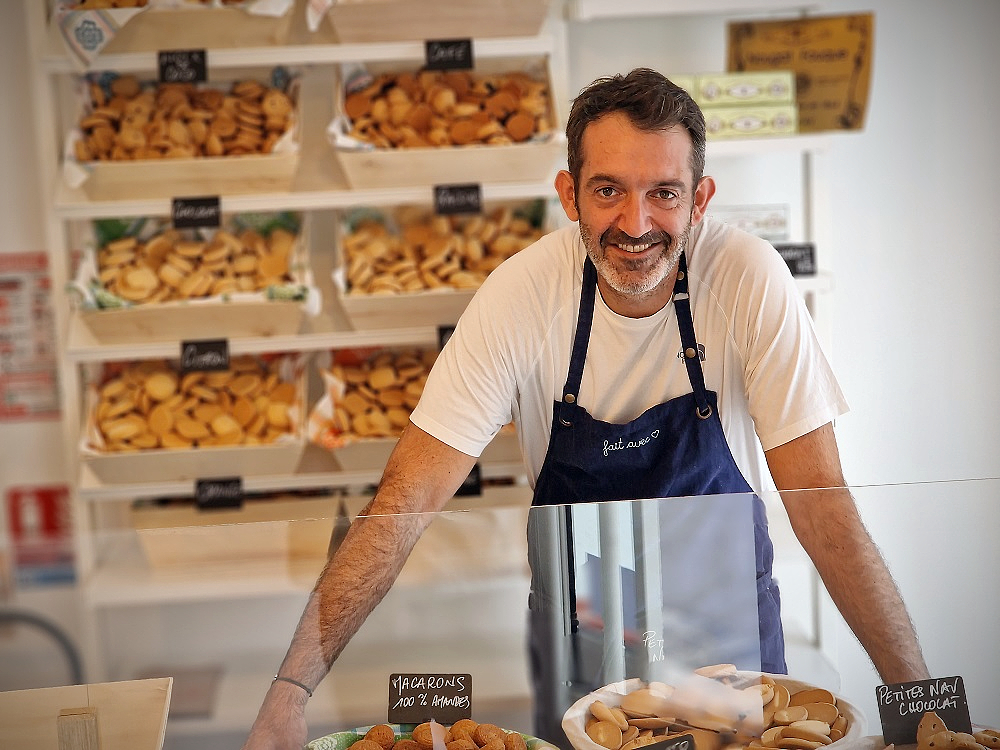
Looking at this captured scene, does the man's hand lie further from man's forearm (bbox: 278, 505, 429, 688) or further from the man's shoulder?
the man's shoulder

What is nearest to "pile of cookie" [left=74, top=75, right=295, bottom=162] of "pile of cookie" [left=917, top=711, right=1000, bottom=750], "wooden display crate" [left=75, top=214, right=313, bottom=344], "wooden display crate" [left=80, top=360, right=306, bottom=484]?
"wooden display crate" [left=75, top=214, right=313, bottom=344]

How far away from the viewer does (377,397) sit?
2.77m

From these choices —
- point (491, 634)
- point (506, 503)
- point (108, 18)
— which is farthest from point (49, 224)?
point (491, 634)

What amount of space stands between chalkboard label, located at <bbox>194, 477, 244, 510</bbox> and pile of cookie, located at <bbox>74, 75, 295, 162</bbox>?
91 cm

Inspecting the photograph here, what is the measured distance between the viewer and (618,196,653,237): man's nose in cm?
A: 166

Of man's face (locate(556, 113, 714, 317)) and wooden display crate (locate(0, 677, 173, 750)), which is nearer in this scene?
wooden display crate (locate(0, 677, 173, 750))

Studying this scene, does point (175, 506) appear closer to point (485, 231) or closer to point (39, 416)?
point (39, 416)

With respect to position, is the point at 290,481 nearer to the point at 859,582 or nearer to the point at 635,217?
the point at 635,217

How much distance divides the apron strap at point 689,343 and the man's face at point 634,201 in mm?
68

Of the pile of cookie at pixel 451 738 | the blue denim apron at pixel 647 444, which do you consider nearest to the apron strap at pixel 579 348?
the blue denim apron at pixel 647 444

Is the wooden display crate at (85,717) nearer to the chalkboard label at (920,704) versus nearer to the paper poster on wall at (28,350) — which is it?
the chalkboard label at (920,704)

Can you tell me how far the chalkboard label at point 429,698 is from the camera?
1.25m

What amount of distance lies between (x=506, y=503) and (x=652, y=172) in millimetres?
1439

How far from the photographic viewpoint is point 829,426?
1.72 meters
